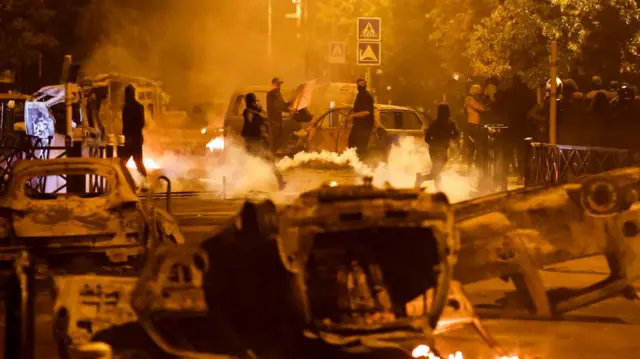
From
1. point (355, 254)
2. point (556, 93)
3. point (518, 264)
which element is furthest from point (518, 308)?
point (556, 93)

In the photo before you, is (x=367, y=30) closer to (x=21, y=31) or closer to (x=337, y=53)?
(x=337, y=53)

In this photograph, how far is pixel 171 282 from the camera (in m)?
7.18

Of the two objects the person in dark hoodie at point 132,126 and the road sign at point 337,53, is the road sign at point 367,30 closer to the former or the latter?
the road sign at point 337,53

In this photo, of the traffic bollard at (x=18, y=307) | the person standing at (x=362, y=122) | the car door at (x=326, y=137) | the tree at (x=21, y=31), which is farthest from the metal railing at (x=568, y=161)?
the tree at (x=21, y=31)

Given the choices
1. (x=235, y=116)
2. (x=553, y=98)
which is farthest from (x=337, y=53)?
(x=553, y=98)

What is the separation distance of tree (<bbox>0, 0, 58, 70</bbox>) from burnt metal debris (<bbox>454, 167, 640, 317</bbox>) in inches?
1451

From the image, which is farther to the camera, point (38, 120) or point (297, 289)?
point (38, 120)

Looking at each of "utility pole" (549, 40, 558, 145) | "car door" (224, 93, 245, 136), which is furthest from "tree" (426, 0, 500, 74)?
"utility pole" (549, 40, 558, 145)

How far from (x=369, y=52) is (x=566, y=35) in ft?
17.5

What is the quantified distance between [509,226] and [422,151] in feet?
39.3

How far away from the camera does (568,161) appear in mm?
16688

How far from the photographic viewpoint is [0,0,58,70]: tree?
4316cm

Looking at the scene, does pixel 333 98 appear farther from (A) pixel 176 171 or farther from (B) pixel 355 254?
(B) pixel 355 254

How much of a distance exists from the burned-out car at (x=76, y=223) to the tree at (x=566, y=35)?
1420 cm
